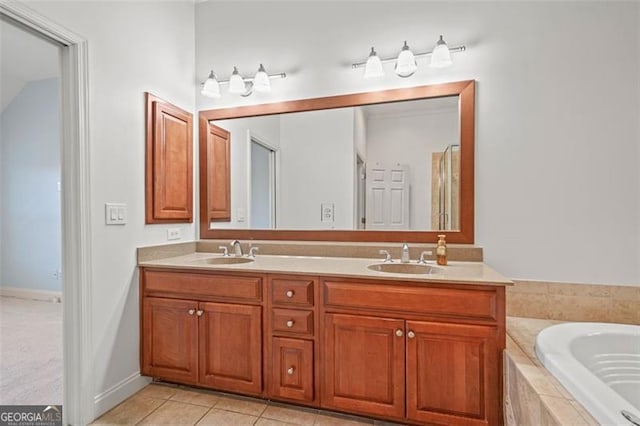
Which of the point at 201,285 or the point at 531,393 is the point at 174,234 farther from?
the point at 531,393

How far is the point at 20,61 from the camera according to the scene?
11.6 feet

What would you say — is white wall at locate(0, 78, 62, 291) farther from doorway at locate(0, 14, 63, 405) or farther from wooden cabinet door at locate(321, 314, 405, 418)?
wooden cabinet door at locate(321, 314, 405, 418)

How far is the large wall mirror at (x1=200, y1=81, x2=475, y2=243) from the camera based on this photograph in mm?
2041

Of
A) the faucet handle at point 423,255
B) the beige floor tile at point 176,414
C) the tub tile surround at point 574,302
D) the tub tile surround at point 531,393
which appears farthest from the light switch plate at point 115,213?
the tub tile surround at point 574,302

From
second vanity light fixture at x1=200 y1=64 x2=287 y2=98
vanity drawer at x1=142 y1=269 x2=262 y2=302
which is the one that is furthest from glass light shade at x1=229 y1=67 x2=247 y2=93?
vanity drawer at x1=142 y1=269 x2=262 y2=302

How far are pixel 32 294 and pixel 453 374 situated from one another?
504cm

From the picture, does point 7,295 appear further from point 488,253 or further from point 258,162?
point 488,253

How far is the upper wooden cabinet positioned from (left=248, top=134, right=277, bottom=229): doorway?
8.4 inches

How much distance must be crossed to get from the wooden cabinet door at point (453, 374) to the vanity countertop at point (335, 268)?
8.7 inches

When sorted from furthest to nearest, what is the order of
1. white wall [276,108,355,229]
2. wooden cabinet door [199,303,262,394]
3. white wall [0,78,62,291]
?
1. white wall [0,78,62,291]
2. white wall [276,108,355,229]
3. wooden cabinet door [199,303,262,394]

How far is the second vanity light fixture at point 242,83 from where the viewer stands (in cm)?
232

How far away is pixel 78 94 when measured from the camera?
164cm

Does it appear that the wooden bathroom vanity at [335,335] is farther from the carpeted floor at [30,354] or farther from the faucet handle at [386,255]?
the carpeted floor at [30,354]

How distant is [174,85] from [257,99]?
0.61 meters
